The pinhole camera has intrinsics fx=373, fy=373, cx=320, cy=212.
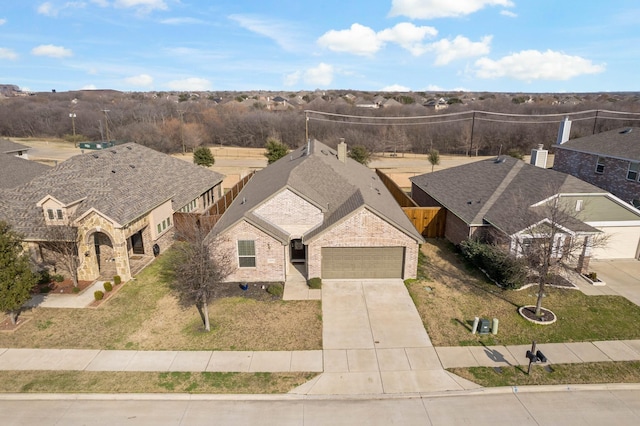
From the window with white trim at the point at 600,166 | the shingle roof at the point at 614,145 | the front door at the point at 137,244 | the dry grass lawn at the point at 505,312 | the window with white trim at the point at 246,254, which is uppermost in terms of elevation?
the shingle roof at the point at 614,145

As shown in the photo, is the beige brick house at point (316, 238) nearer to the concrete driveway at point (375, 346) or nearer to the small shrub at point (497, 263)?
the concrete driveway at point (375, 346)

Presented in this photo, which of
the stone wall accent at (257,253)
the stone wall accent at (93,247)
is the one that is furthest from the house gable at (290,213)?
the stone wall accent at (93,247)

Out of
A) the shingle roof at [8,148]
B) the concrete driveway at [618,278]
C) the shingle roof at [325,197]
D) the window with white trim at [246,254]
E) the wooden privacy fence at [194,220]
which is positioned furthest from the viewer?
the shingle roof at [8,148]

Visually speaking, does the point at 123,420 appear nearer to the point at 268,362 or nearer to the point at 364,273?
the point at 268,362

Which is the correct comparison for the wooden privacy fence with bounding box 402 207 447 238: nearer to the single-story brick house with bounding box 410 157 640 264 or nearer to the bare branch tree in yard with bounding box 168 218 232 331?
the single-story brick house with bounding box 410 157 640 264

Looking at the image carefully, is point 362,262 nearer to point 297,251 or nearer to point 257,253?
point 297,251

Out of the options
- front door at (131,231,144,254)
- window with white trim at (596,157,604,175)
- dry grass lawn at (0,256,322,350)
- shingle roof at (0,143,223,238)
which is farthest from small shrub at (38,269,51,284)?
window with white trim at (596,157,604,175)

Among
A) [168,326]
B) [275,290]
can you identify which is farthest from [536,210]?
[168,326]
